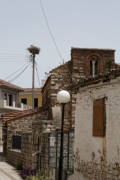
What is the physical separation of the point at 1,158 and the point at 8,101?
18.8m

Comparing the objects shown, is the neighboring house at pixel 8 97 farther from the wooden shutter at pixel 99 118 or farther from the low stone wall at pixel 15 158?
the wooden shutter at pixel 99 118

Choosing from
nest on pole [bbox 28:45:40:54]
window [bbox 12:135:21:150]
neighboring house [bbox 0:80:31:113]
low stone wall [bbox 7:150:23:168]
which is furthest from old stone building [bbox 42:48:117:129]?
neighboring house [bbox 0:80:31:113]

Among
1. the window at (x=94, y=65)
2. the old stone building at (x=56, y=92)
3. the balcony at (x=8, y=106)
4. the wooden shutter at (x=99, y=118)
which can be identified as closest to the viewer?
the wooden shutter at (x=99, y=118)

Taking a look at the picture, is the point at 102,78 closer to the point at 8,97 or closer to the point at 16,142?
the point at 16,142

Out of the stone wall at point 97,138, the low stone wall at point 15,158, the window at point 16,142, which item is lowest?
the low stone wall at point 15,158

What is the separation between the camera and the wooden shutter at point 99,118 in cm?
949

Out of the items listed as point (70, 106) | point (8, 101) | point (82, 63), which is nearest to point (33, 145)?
point (70, 106)

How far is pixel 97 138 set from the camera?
9820 mm

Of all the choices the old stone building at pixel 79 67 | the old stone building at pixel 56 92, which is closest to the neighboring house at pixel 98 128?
the old stone building at pixel 56 92

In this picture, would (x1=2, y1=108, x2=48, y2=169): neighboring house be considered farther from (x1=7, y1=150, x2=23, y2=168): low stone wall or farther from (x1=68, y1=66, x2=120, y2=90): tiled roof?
(x1=68, y1=66, x2=120, y2=90): tiled roof

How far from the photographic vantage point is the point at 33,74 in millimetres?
33438

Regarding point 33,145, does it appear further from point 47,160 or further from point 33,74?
point 33,74

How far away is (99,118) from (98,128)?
0.29 m

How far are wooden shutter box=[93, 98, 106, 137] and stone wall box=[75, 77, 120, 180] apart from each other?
136 millimetres
